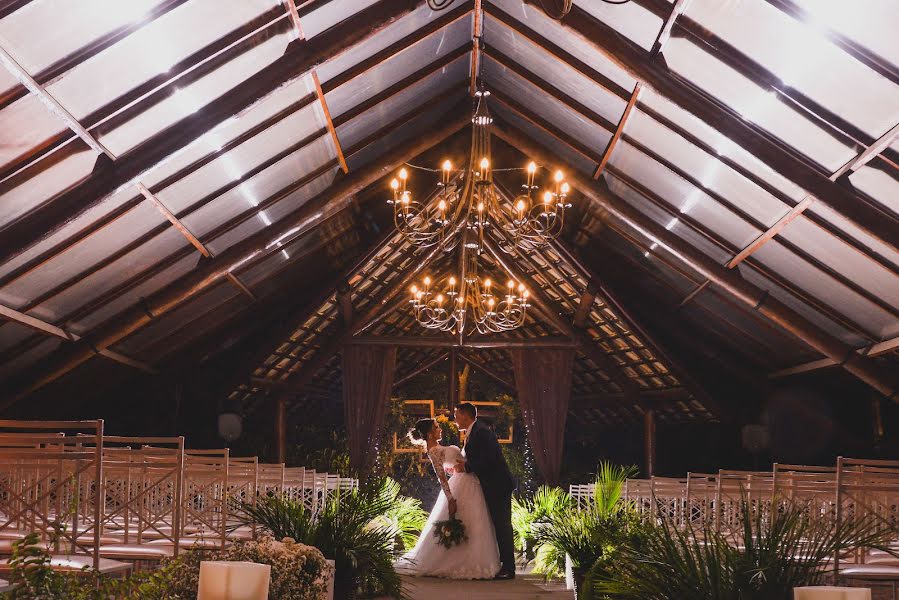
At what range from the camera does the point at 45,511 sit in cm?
430

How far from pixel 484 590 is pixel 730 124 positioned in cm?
380

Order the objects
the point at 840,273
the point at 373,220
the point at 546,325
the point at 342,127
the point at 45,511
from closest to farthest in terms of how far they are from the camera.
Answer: the point at 45,511
the point at 840,273
the point at 342,127
the point at 373,220
the point at 546,325

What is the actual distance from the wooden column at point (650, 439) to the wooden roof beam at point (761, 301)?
170 inches

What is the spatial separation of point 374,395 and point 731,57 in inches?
333

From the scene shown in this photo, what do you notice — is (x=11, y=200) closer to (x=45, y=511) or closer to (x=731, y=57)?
(x=45, y=511)

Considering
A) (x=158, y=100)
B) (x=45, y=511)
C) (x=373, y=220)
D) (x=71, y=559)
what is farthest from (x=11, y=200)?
(x=373, y=220)

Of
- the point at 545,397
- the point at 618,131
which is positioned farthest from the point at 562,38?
the point at 545,397

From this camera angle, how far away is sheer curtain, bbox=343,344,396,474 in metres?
13.6

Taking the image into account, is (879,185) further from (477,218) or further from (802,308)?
(477,218)

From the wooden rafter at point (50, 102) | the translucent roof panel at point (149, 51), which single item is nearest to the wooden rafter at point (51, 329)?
the wooden rafter at point (50, 102)

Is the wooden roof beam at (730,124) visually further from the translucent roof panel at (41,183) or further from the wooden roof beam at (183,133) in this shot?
the translucent roof panel at (41,183)

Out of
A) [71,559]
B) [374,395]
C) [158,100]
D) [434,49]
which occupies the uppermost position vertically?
[434,49]

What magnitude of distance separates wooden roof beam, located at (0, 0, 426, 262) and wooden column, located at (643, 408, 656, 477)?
852cm

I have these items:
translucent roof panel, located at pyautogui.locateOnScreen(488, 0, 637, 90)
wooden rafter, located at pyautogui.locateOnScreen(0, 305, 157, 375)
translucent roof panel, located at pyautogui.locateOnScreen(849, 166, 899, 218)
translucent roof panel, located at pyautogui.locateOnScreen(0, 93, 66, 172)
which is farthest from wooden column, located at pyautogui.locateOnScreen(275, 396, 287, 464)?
translucent roof panel, located at pyautogui.locateOnScreen(849, 166, 899, 218)
